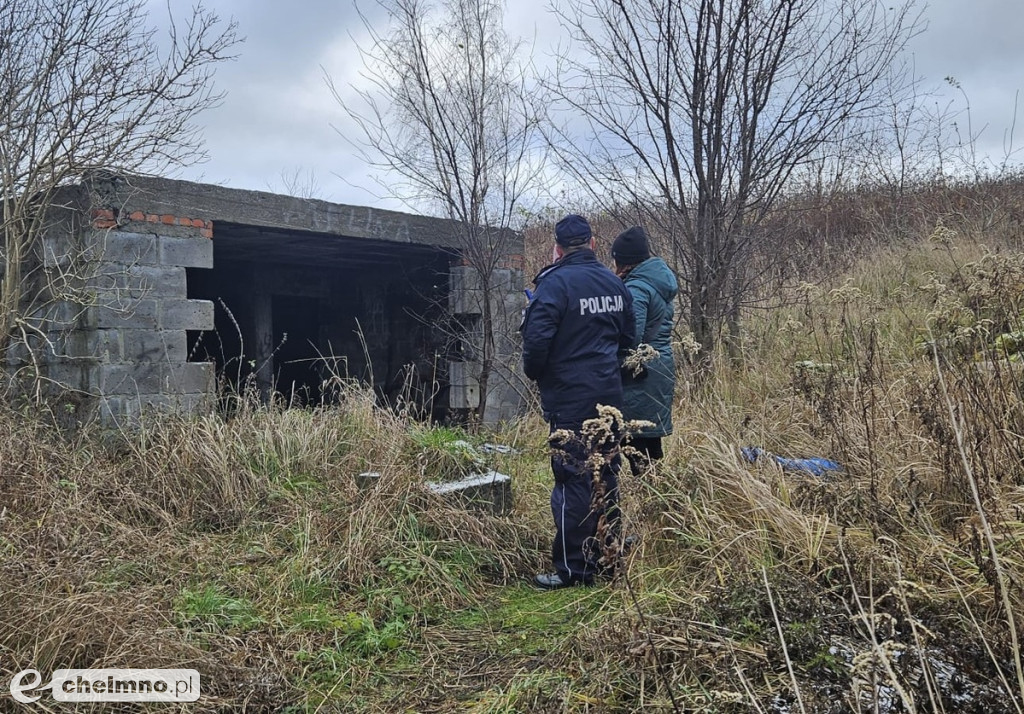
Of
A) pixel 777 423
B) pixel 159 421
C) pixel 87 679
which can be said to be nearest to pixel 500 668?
pixel 87 679

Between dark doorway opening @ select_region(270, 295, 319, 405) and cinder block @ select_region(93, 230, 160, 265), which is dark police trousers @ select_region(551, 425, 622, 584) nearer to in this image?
cinder block @ select_region(93, 230, 160, 265)

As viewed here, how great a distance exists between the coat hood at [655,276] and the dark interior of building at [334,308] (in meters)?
4.36

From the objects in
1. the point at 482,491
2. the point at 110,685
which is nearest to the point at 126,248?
the point at 482,491

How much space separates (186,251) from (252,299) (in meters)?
4.27

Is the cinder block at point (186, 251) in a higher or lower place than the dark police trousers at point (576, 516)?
higher

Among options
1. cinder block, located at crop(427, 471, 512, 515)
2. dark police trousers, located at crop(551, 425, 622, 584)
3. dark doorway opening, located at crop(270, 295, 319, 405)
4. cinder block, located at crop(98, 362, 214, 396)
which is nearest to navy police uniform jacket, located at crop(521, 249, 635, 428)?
dark police trousers, located at crop(551, 425, 622, 584)

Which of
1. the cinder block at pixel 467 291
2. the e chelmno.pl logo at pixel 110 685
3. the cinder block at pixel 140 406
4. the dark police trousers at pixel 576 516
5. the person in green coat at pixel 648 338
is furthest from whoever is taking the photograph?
the cinder block at pixel 467 291

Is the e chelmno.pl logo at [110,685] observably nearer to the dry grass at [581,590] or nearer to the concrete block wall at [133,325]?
the dry grass at [581,590]

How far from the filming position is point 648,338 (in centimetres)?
474

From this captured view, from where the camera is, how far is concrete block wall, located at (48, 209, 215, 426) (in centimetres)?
626

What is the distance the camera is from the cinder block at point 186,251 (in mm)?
6633

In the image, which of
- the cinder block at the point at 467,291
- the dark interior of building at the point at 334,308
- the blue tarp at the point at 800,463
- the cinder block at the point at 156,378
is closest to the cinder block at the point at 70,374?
the cinder block at the point at 156,378

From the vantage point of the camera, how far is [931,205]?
10953mm

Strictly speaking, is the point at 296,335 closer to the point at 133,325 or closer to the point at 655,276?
the point at 133,325
